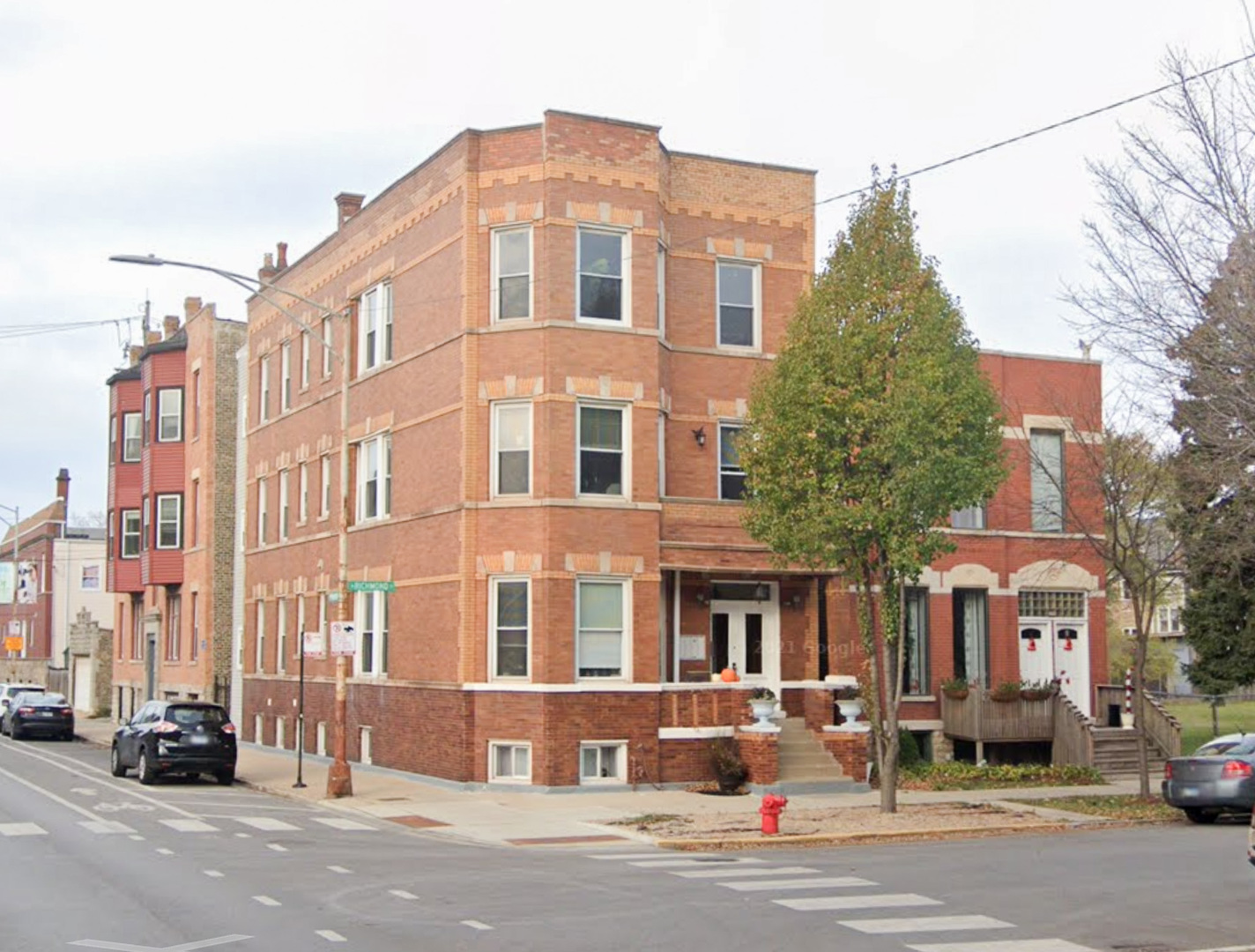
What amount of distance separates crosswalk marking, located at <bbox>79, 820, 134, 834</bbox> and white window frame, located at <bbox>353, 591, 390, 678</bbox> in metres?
10.3

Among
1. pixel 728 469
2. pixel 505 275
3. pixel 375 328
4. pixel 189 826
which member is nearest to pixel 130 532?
pixel 375 328

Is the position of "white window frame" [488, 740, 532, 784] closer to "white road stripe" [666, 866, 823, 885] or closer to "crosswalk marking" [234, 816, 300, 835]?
"crosswalk marking" [234, 816, 300, 835]

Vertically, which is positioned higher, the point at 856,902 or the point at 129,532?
the point at 129,532

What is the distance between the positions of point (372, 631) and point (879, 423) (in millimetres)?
14348

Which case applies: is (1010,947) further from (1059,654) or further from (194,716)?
(1059,654)

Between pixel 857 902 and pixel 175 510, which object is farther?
pixel 175 510

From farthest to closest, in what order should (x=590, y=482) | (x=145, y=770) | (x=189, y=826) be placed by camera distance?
(x=145, y=770) → (x=590, y=482) → (x=189, y=826)

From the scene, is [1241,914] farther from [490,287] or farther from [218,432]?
[218,432]

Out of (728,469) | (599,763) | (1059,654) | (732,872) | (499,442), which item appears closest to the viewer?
(732,872)

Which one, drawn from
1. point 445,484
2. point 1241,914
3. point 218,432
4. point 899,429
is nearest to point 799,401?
point 899,429

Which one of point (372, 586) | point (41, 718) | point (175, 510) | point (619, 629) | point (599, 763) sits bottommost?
point (41, 718)

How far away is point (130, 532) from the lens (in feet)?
175

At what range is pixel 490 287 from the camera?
27.5 m

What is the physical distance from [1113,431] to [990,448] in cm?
540
